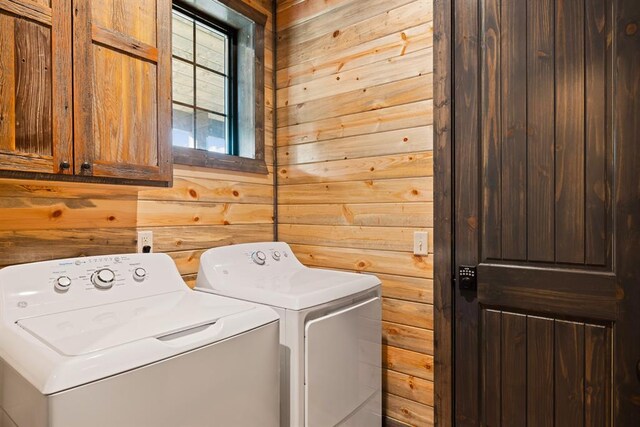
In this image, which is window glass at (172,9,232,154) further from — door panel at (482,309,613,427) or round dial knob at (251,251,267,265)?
door panel at (482,309,613,427)

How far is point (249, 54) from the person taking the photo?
238 centimetres

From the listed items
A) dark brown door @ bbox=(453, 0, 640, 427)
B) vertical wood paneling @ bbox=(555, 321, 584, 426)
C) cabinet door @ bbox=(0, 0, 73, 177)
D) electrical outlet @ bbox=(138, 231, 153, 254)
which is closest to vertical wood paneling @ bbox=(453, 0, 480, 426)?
dark brown door @ bbox=(453, 0, 640, 427)

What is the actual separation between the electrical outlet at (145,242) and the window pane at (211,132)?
60 centimetres

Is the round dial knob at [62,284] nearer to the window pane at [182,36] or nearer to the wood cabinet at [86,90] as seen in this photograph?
the wood cabinet at [86,90]

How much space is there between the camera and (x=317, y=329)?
1.47 metres

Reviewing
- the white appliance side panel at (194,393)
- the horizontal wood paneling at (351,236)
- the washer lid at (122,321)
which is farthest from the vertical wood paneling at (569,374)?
the washer lid at (122,321)

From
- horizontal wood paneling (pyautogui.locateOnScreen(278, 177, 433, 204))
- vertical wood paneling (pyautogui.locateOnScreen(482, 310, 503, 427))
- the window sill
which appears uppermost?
the window sill

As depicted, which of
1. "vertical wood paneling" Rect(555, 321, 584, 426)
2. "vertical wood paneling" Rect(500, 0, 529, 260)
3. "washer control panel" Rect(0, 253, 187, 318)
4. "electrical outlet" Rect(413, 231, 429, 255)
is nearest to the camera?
"washer control panel" Rect(0, 253, 187, 318)

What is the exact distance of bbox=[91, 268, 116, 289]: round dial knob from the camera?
1411 mm

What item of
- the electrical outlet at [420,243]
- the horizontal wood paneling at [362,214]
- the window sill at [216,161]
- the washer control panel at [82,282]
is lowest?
the washer control panel at [82,282]

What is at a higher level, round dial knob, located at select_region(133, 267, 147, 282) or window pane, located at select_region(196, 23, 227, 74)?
window pane, located at select_region(196, 23, 227, 74)

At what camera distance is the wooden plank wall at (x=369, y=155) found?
1.88 m

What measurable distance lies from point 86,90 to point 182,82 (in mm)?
880

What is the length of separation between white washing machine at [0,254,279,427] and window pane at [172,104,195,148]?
2.51 feet
